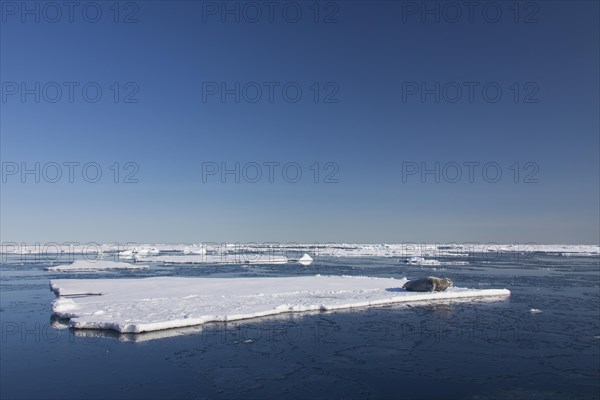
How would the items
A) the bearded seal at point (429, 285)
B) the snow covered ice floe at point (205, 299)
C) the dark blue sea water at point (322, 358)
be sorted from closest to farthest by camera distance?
the dark blue sea water at point (322, 358) < the snow covered ice floe at point (205, 299) < the bearded seal at point (429, 285)

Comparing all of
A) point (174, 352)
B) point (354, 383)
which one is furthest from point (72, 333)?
point (354, 383)

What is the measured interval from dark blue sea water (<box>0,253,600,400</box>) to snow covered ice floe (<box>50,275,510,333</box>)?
62cm

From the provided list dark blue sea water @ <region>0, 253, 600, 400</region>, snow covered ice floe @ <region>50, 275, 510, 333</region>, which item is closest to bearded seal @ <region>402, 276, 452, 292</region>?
snow covered ice floe @ <region>50, 275, 510, 333</region>

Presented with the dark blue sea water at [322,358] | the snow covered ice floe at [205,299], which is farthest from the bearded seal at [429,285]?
the dark blue sea water at [322,358]

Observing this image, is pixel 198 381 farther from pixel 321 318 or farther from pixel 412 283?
pixel 412 283

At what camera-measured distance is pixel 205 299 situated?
18.5 metres

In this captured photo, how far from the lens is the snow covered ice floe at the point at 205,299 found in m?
14.4

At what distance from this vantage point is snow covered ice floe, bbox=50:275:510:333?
14.4 metres

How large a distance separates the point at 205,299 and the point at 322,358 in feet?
28.7

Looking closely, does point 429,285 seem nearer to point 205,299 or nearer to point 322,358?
point 205,299

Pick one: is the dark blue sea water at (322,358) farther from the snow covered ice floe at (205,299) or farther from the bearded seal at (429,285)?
the bearded seal at (429,285)

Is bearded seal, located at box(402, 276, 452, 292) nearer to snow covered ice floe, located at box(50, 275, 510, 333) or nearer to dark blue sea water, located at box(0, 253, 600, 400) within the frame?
snow covered ice floe, located at box(50, 275, 510, 333)

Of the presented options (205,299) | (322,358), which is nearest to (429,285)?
(205,299)

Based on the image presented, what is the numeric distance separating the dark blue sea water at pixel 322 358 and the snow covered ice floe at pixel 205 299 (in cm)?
62
